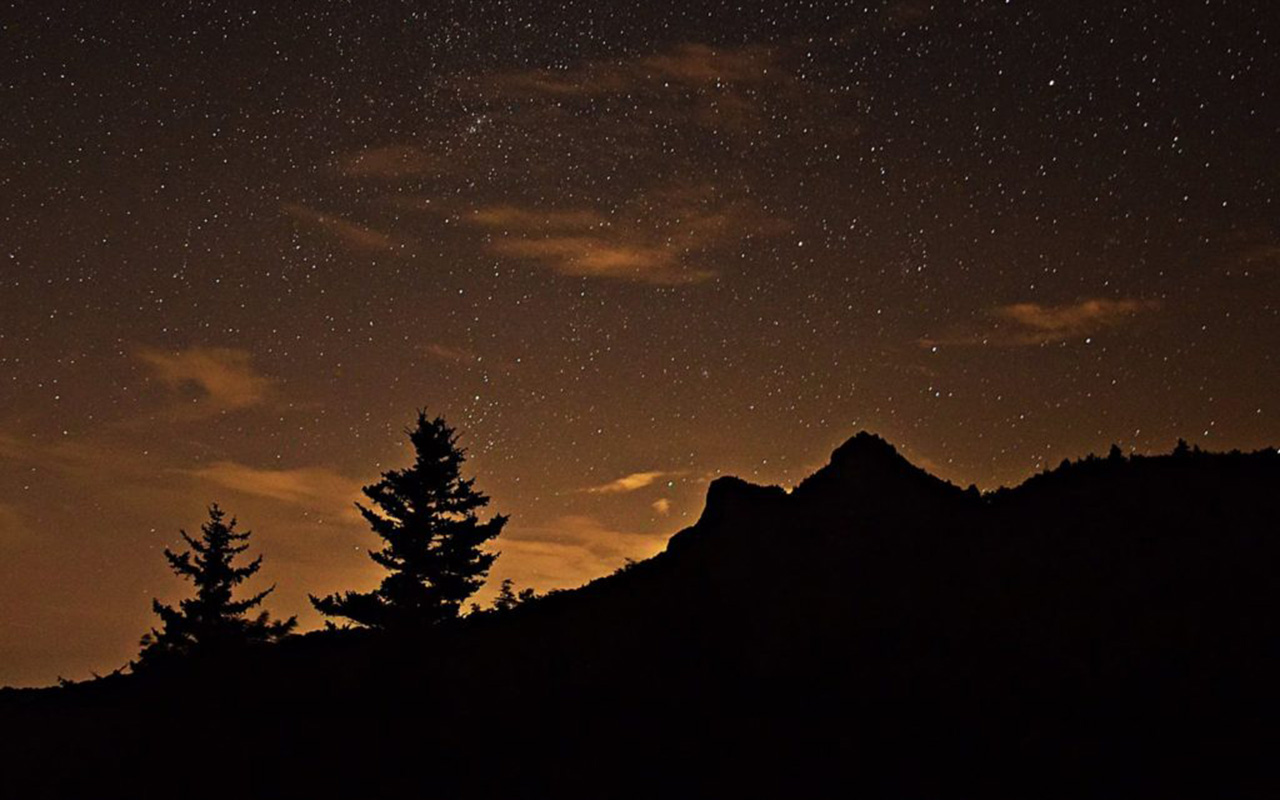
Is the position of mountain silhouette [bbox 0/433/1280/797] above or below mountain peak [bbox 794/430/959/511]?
below

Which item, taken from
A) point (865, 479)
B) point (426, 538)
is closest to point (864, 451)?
point (865, 479)

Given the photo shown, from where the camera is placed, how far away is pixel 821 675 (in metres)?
20.6

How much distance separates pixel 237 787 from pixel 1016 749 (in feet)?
44.5

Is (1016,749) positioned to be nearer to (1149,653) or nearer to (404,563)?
(1149,653)

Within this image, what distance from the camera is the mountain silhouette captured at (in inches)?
720

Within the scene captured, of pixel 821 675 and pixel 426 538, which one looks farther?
pixel 426 538

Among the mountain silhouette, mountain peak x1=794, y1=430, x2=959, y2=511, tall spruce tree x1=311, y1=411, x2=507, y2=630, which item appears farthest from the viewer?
tall spruce tree x1=311, y1=411, x2=507, y2=630

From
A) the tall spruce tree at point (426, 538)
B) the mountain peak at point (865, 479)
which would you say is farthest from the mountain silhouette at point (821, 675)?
the tall spruce tree at point (426, 538)

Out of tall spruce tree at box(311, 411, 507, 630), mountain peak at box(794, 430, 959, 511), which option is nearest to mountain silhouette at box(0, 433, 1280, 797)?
mountain peak at box(794, 430, 959, 511)

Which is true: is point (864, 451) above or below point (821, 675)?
above

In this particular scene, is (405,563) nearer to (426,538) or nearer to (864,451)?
(426,538)

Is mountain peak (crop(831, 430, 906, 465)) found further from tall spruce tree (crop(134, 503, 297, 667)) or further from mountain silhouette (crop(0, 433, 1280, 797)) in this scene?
tall spruce tree (crop(134, 503, 297, 667))

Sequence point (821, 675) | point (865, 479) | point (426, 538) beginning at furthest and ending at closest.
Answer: point (426, 538) < point (865, 479) < point (821, 675)

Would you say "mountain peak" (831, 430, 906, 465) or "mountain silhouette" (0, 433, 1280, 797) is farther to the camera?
"mountain peak" (831, 430, 906, 465)
